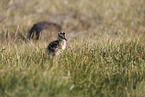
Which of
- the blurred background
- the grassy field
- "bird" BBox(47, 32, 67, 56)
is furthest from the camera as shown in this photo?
the blurred background

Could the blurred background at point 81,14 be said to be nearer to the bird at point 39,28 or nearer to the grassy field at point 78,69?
the bird at point 39,28

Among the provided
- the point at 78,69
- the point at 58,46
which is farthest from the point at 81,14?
the point at 78,69

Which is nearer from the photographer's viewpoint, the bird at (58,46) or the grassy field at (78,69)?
the grassy field at (78,69)

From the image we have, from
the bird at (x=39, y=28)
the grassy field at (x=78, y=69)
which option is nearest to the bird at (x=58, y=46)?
the grassy field at (x=78, y=69)

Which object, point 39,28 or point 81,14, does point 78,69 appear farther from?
point 81,14

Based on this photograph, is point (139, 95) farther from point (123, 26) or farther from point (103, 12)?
point (103, 12)

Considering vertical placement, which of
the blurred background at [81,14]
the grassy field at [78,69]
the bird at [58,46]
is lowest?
the grassy field at [78,69]

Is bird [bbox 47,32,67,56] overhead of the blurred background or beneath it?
beneath

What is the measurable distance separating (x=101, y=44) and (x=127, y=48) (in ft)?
2.28

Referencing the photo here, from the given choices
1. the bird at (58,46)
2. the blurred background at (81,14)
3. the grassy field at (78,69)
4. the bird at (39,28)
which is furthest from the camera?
the blurred background at (81,14)

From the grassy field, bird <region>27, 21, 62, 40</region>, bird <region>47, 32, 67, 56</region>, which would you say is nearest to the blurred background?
bird <region>27, 21, 62, 40</region>

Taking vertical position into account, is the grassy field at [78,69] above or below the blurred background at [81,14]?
below

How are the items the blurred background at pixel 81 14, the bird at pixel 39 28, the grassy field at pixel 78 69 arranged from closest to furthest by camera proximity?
1. the grassy field at pixel 78 69
2. the bird at pixel 39 28
3. the blurred background at pixel 81 14

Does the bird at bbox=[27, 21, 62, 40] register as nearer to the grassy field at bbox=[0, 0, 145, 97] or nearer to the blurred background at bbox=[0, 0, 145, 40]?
the grassy field at bbox=[0, 0, 145, 97]
